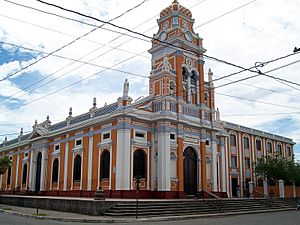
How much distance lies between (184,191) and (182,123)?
561 centimetres

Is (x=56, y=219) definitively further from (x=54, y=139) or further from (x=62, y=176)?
(x=54, y=139)

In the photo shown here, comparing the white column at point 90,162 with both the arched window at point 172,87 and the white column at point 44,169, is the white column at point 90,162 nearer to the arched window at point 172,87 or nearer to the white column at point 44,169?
the arched window at point 172,87

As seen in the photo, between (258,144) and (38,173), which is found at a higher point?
(258,144)

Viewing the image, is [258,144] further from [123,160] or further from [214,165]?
[123,160]

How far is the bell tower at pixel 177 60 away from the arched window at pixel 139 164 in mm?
5251

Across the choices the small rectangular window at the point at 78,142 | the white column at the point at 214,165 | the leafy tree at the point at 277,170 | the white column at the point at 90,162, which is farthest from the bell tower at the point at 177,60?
the leafy tree at the point at 277,170

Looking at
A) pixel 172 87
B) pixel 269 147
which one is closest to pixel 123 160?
→ pixel 172 87

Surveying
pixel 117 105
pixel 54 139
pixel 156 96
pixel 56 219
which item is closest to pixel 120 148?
pixel 117 105

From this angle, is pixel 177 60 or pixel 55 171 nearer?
pixel 177 60

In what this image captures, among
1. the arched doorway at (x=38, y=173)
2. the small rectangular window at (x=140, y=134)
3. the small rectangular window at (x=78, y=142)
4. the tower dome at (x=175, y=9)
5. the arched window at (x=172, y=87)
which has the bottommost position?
the arched doorway at (x=38, y=173)

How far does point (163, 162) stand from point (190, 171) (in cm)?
380

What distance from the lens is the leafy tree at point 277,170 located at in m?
39.5

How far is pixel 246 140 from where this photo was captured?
150ft

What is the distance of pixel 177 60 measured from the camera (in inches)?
1214
